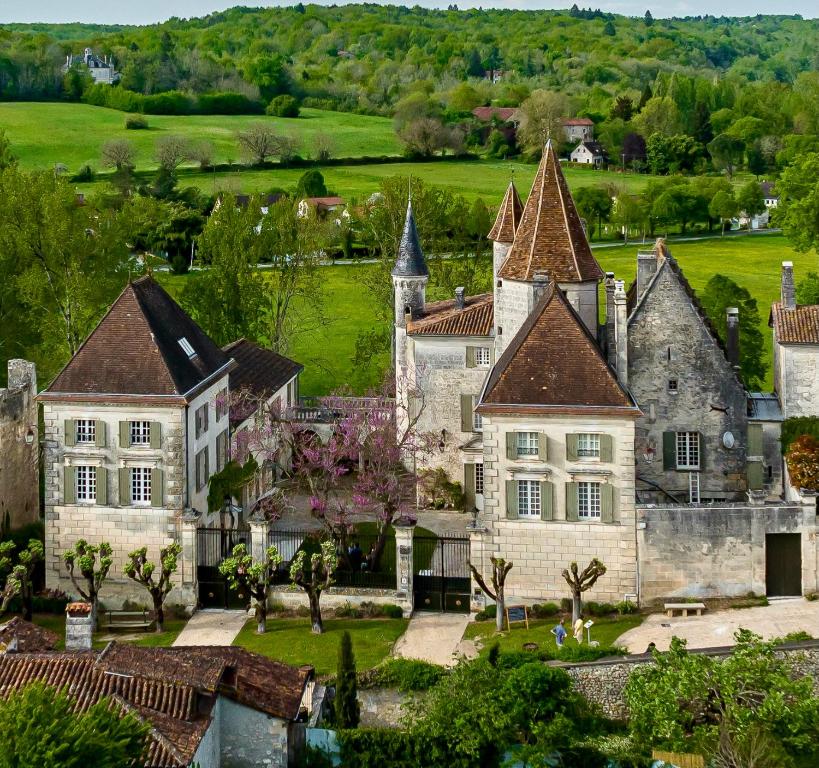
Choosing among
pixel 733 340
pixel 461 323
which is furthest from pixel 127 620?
pixel 733 340

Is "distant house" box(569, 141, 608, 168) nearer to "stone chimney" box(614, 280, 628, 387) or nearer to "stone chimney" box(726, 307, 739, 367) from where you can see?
"stone chimney" box(726, 307, 739, 367)

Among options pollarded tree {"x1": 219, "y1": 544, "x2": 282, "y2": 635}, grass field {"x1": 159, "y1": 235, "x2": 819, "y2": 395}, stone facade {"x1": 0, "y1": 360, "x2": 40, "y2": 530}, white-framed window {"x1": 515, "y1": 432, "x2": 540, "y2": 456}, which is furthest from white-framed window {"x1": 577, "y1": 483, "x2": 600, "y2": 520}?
grass field {"x1": 159, "y1": 235, "x2": 819, "y2": 395}

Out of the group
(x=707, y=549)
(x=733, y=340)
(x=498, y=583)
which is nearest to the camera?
(x=498, y=583)

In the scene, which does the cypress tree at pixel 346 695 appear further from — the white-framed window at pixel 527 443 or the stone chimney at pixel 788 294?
the stone chimney at pixel 788 294

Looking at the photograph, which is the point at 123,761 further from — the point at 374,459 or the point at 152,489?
the point at 374,459

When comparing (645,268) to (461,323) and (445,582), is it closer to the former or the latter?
(461,323)
